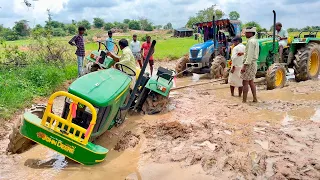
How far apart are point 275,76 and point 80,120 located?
21.4ft

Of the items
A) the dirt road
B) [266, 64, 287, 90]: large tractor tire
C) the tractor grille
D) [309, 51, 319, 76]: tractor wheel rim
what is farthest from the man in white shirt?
[309, 51, 319, 76]: tractor wheel rim

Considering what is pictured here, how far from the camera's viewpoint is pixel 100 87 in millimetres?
4723

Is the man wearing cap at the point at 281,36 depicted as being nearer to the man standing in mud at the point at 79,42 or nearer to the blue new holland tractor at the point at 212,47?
the blue new holland tractor at the point at 212,47

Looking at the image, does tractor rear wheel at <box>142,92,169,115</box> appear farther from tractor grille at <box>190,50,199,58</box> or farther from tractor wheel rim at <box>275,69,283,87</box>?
tractor grille at <box>190,50,199,58</box>

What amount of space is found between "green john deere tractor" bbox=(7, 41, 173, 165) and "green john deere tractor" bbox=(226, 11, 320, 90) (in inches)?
222

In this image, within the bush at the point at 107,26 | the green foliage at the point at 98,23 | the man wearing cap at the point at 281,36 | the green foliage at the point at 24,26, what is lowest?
the man wearing cap at the point at 281,36

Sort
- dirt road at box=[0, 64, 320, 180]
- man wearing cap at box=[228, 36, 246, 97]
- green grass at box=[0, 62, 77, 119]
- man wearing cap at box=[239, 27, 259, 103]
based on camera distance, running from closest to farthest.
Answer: dirt road at box=[0, 64, 320, 180]
man wearing cap at box=[239, 27, 259, 103]
green grass at box=[0, 62, 77, 119]
man wearing cap at box=[228, 36, 246, 97]

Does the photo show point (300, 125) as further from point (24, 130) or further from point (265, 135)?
point (24, 130)

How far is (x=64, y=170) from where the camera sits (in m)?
4.59

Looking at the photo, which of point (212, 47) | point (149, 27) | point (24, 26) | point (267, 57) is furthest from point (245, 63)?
point (149, 27)

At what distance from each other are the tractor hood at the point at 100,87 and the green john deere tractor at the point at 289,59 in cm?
550

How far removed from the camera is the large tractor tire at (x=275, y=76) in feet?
30.7

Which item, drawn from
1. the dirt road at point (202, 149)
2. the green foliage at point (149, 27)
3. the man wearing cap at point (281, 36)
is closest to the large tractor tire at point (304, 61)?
the man wearing cap at point (281, 36)

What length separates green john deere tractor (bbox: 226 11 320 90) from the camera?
31.7ft
